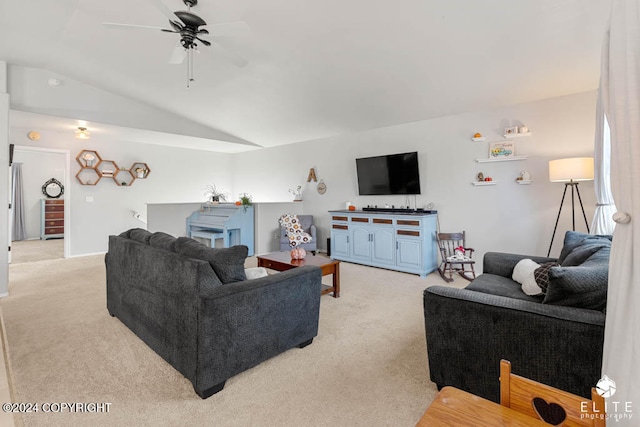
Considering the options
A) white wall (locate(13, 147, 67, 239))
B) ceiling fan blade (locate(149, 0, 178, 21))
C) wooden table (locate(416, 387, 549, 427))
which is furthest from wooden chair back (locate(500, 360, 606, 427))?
white wall (locate(13, 147, 67, 239))

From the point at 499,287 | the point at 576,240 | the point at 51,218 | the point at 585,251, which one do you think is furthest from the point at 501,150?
the point at 51,218

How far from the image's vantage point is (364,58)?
350cm

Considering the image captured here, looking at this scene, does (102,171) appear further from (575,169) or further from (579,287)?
(575,169)

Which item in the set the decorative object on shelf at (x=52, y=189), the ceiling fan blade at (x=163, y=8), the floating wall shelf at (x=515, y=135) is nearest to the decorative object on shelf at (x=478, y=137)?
the floating wall shelf at (x=515, y=135)

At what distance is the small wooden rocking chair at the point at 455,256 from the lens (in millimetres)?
4168

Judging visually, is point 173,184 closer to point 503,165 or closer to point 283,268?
point 283,268

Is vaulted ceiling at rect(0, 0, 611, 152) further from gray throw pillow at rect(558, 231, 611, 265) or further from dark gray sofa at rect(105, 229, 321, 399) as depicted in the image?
dark gray sofa at rect(105, 229, 321, 399)

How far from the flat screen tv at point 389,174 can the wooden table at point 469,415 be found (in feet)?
14.3

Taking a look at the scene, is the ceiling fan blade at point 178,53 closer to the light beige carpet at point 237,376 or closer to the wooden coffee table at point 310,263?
the wooden coffee table at point 310,263

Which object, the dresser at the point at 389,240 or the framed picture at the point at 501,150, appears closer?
the framed picture at the point at 501,150

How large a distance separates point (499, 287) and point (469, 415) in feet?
6.40

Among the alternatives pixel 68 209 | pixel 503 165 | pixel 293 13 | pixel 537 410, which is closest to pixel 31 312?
pixel 68 209

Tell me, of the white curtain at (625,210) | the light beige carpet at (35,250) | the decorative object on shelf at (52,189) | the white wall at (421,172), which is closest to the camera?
the white curtain at (625,210)

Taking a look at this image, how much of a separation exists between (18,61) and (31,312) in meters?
3.53
